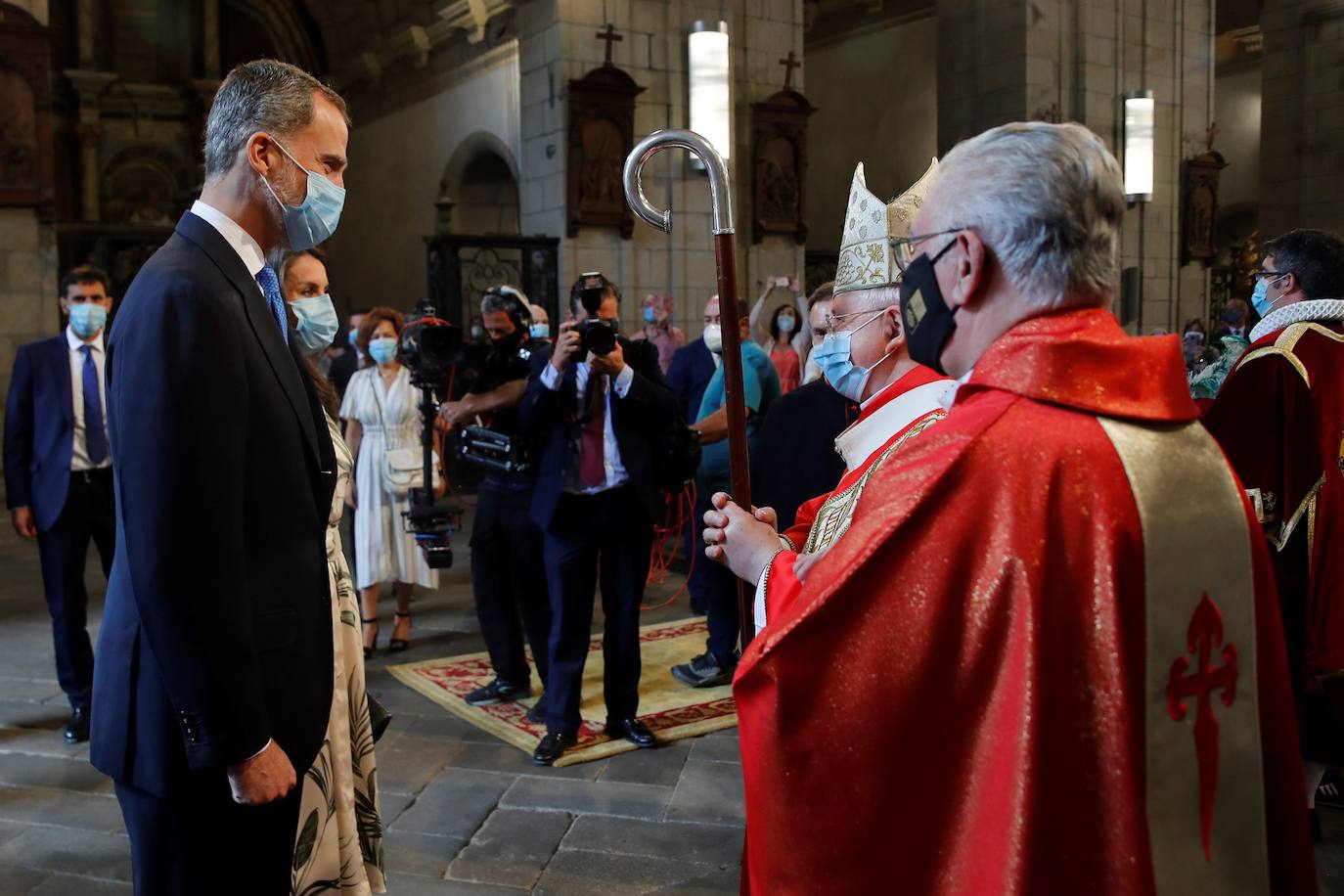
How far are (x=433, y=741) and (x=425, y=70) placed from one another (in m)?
9.66

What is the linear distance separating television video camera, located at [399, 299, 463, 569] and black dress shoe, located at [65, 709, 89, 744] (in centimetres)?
133

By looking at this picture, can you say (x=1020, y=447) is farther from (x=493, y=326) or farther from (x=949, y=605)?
(x=493, y=326)

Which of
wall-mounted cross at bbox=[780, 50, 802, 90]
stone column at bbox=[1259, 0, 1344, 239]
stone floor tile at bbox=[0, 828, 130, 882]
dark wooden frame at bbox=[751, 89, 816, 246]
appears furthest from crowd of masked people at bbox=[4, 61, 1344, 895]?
stone column at bbox=[1259, 0, 1344, 239]

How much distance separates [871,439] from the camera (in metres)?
2.02

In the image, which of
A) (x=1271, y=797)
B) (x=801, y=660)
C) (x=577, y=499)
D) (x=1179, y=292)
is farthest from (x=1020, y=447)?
(x=1179, y=292)

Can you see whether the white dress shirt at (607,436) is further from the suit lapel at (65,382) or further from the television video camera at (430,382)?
the suit lapel at (65,382)

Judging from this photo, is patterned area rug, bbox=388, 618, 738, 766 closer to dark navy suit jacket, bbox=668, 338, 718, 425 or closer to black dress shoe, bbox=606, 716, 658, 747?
black dress shoe, bbox=606, 716, 658, 747

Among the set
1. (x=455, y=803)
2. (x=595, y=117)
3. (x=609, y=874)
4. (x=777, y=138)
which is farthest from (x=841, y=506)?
Answer: (x=777, y=138)

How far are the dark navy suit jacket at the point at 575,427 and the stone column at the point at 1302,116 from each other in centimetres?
1257

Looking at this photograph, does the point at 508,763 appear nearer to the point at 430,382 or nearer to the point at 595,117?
the point at 430,382

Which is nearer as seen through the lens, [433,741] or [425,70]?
[433,741]

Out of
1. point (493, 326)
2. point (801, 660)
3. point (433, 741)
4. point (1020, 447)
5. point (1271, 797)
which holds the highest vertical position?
point (493, 326)

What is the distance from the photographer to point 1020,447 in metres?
1.23

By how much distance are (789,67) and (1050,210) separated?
29.2 ft
